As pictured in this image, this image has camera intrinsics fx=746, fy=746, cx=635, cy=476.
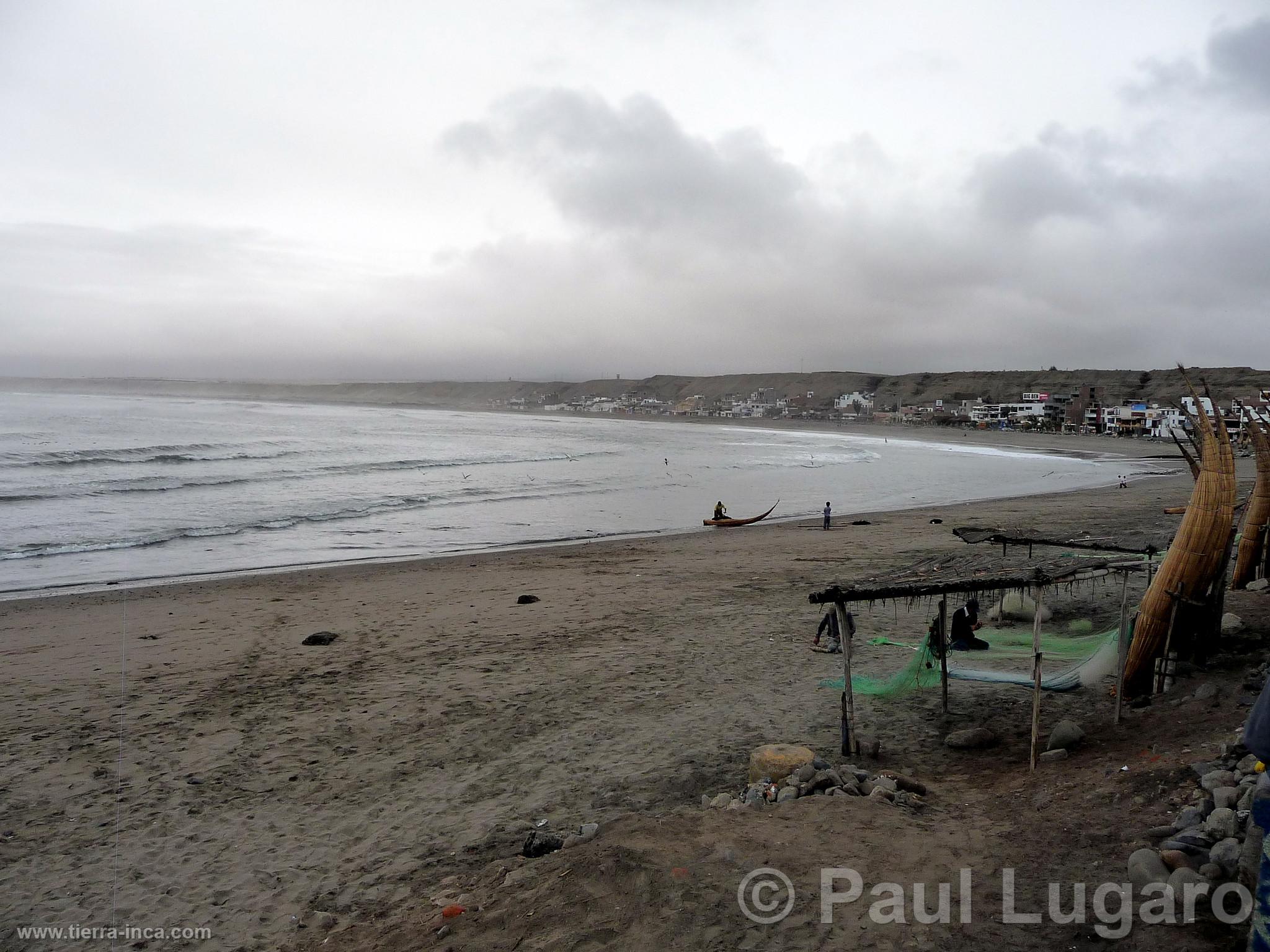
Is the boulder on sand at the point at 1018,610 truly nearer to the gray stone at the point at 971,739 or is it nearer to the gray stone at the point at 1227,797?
the gray stone at the point at 971,739

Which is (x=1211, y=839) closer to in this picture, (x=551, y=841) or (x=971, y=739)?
(x=971, y=739)

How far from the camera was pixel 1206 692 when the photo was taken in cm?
750

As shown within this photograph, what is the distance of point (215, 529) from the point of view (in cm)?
2445

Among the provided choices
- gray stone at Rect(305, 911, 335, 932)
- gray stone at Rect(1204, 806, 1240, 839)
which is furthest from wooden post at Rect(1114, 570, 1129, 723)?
gray stone at Rect(305, 911, 335, 932)

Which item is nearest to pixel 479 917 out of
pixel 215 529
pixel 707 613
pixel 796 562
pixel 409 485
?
pixel 707 613

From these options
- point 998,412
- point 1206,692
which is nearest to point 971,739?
point 1206,692

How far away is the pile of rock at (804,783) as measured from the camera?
21.0 ft

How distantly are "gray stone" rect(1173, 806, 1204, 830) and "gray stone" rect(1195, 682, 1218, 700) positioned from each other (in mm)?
3006

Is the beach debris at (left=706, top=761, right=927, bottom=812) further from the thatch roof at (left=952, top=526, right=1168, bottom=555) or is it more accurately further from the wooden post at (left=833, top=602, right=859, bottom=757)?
the thatch roof at (left=952, top=526, right=1168, bottom=555)

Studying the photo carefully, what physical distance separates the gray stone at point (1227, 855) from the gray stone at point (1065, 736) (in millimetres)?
3110

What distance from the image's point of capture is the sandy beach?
16.6ft

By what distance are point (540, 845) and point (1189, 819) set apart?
4.67 m

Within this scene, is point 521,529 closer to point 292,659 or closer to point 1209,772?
point 292,659

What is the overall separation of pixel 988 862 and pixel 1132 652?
14.9ft
